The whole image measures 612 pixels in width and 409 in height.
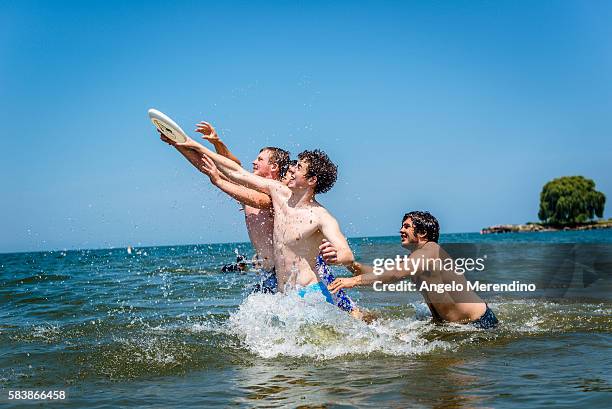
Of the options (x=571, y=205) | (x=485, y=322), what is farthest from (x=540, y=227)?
(x=485, y=322)

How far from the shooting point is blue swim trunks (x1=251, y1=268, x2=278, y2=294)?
24.0 feet

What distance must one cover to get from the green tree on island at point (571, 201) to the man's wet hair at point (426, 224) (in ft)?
295

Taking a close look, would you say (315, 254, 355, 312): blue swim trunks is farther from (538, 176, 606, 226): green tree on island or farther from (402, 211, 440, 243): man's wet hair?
(538, 176, 606, 226): green tree on island

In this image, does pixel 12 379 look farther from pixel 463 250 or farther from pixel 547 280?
pixel 463 250

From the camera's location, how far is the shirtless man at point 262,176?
7.12 metres

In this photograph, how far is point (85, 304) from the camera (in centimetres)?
1183

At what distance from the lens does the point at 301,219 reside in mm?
6496

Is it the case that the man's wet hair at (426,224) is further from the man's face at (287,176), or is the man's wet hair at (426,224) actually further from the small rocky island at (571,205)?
the small rocky island at (571,205)

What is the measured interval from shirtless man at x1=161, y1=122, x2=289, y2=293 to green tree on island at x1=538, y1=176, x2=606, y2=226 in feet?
298

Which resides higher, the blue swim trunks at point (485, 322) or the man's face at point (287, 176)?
the man's face at point (287, 176)

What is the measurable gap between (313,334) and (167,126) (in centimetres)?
264

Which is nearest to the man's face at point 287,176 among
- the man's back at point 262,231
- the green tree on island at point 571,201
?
the man's back at point 262,231

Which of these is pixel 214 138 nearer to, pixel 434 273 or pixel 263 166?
pixel 263 166

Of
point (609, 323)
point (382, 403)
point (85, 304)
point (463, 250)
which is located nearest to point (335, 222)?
point (382, 403)
